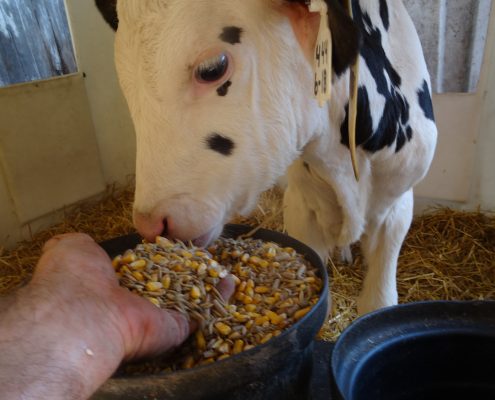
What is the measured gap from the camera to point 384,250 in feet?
4.44

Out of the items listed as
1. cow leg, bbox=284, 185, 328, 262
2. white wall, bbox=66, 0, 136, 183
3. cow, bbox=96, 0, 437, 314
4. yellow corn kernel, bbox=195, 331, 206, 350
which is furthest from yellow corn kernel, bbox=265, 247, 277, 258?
white wall, bbox=66, 0, 136, 183

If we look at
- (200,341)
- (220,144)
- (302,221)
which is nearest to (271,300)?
(200,341)

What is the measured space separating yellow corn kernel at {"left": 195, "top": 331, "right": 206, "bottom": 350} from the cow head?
0.21 m

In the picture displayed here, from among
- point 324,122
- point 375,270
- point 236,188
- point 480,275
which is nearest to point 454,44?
point 480,275

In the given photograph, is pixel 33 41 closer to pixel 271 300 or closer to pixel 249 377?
pixel 271 300

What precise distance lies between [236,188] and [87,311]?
1.26ft

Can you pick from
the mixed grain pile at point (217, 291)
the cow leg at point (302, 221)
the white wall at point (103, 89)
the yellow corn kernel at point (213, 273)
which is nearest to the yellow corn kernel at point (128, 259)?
the mixed grain pile at point (217, 291)

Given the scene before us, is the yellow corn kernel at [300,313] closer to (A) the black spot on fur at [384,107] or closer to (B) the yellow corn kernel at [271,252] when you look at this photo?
(B) the yellow corn kernel at [271,252]

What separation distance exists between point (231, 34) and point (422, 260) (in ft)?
4.55

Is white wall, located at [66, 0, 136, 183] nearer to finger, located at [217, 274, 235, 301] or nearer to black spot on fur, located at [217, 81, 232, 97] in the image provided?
black spot on fur, located at [217, 81, 232, 97]

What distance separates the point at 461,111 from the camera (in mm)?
1854

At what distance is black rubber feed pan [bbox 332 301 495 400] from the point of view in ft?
1.96

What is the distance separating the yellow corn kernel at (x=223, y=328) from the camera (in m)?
0.61

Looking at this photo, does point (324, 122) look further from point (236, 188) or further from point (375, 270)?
point (375, 270)
